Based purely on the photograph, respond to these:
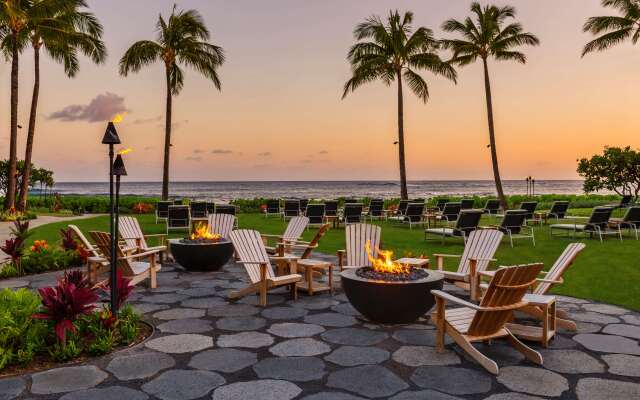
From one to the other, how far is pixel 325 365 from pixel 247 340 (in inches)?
37.2

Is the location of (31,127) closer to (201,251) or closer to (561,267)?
(201,251)

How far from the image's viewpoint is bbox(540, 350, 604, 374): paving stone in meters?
3.62

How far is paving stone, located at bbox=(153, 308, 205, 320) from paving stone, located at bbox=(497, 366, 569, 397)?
318cm

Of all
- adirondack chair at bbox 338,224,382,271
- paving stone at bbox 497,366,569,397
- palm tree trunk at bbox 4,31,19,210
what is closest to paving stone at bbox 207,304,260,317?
adirondack chair at bbox 338,224,382,271

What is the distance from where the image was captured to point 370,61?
22.7 metres

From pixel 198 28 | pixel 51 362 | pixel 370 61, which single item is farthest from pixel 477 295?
pixel 198 28

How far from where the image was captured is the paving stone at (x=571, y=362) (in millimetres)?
3615

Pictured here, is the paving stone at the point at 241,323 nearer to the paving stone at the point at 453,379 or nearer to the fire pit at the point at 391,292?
the fire pit at the point at 391,292

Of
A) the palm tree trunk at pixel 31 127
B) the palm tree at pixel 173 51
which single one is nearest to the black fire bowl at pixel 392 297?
the palm tree at pixel 173 51

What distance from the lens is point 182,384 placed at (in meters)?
3.34

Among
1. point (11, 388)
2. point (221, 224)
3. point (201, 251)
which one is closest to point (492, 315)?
point (11, 388)

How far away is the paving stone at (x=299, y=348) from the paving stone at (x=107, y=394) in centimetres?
120

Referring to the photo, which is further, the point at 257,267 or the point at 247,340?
the point at 257,267

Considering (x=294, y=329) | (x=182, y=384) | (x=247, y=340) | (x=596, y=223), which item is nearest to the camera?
(x=182, y=384)
